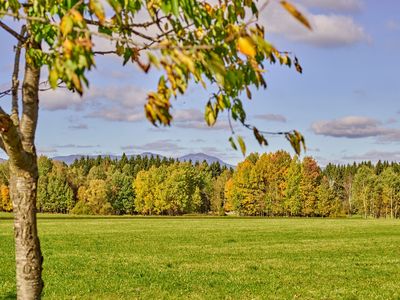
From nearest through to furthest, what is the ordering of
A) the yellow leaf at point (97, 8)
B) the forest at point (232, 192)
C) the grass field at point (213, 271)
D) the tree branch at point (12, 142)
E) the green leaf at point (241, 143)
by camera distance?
1. the yellow leaf at point (97, 8)
2. the green leaf at point (241, 143)
3. the tree branch at point (12, 142)
4. the grass field at point (213, 271)
5. the forest at point (232, 192)

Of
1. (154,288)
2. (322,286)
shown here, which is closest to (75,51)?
(154,288)

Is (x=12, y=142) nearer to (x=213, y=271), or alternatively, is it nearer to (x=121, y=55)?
(x=121, y=55)

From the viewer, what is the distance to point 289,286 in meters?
21.2

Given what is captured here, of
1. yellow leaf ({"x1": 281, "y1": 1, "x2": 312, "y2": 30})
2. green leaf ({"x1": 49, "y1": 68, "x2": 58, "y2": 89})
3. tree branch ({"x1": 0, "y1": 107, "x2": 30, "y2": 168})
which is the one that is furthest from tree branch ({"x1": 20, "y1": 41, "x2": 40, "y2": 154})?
yellow leaf ({"x1": 281, "y1": 1, "x2": 312, "y2": 30})

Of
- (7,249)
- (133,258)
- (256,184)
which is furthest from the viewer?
(256,184)

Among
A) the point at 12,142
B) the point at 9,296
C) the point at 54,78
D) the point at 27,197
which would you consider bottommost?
the point at 9,296

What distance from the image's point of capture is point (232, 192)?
14288cm

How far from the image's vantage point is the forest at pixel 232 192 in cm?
13800

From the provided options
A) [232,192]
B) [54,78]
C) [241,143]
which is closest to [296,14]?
[241,143]

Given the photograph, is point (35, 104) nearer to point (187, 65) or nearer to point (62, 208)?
point (187, 65)

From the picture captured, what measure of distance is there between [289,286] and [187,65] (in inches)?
748

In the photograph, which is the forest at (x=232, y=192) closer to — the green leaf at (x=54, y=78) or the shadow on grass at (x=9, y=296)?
the shadow on grass at (x=9, y=296)

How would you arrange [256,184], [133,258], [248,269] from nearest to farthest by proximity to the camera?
[248,269], [133,258], [256,184]

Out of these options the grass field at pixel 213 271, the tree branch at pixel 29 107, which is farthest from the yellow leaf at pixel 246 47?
the grass field at pixel 213 271
